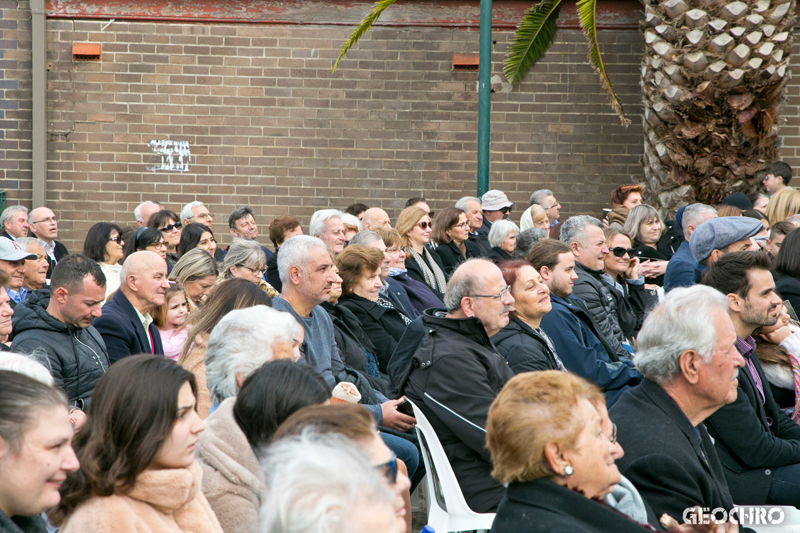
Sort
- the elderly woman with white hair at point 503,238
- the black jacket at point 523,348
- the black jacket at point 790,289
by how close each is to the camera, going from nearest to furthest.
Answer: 1. the black jacket at point 523,348
2. the black jacket at point 790,289
3. the elderly woman with white hair at point 503,238

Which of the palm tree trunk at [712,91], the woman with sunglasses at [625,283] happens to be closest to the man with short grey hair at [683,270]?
the woman with sunglasses at [625,283]

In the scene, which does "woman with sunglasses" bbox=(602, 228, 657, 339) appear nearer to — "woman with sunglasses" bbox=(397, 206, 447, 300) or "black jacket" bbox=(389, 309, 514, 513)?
"woman with sunglasses" bbox=(397, 206, 447, 300)

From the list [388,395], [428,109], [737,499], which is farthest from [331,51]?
[737,499]

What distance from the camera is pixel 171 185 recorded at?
35.8ft

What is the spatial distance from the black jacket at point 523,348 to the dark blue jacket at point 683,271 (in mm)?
1817

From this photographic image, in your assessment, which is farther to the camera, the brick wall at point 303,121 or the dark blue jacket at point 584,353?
the brick wall at point 303,121

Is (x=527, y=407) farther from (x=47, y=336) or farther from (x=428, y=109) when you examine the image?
(x=428, y=109)

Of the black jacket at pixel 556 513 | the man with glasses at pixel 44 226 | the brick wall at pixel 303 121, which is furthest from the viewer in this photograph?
the brick wall at pixel 303 121

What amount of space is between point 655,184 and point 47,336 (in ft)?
26.8

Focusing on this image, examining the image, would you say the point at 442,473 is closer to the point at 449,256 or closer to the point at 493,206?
the point at 449,256

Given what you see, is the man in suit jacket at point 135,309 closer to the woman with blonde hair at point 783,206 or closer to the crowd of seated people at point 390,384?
the crowd of seated people at point 390,384

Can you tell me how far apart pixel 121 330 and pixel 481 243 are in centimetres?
458

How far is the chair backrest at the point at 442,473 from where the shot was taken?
3504 millimetres

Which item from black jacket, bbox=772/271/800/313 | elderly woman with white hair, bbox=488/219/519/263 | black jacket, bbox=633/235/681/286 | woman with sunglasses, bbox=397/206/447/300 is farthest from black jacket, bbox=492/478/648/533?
elderly woman with white hair, bbox=488/219/519/263
